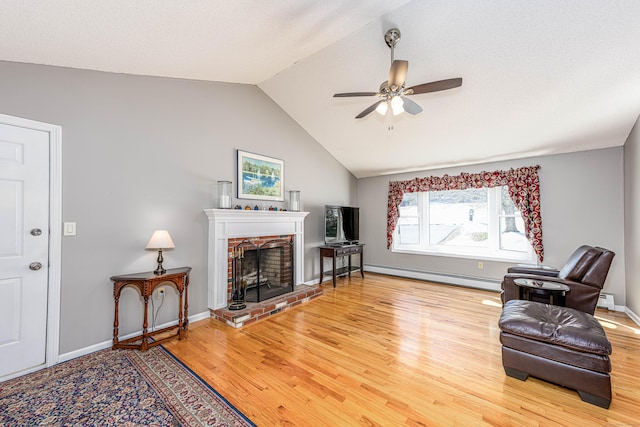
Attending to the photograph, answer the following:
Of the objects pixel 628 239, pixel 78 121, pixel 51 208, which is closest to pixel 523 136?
pixel 628 239

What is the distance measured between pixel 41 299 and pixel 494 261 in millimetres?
5788

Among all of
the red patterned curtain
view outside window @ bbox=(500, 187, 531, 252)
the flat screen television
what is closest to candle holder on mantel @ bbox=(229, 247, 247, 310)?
the flat screen television

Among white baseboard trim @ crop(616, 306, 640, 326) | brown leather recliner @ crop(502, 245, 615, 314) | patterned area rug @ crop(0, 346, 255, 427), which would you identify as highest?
brown leather recliner @ crop(502, 245, 615, 314)

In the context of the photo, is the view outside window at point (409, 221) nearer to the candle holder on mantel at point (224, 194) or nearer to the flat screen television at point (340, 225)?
the flat screen television at point (340, 225)

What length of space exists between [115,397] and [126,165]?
6.61ft

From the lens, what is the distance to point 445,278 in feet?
16.3

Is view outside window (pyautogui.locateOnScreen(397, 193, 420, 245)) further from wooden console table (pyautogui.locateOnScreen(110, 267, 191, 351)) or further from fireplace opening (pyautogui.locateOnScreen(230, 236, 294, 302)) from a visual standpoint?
wooden console table (pyautogui.locateOnScreen(110, 267, 191, 351))

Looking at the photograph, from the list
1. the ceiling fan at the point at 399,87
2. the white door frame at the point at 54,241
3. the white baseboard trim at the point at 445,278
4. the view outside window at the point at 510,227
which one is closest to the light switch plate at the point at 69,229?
the white door frame at the point at 54,241

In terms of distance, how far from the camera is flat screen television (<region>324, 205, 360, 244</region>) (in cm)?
494

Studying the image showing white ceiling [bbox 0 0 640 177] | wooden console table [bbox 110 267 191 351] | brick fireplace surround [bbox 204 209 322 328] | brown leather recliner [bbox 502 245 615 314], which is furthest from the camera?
brick fireplace surround [bbox 204 209 322 328]

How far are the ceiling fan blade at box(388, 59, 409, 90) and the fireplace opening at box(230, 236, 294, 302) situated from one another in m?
2.58

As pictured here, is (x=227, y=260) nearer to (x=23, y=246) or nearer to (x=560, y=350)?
(x=23, y=246)

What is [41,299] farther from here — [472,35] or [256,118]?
[472,35]

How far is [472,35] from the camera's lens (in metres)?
2.42
